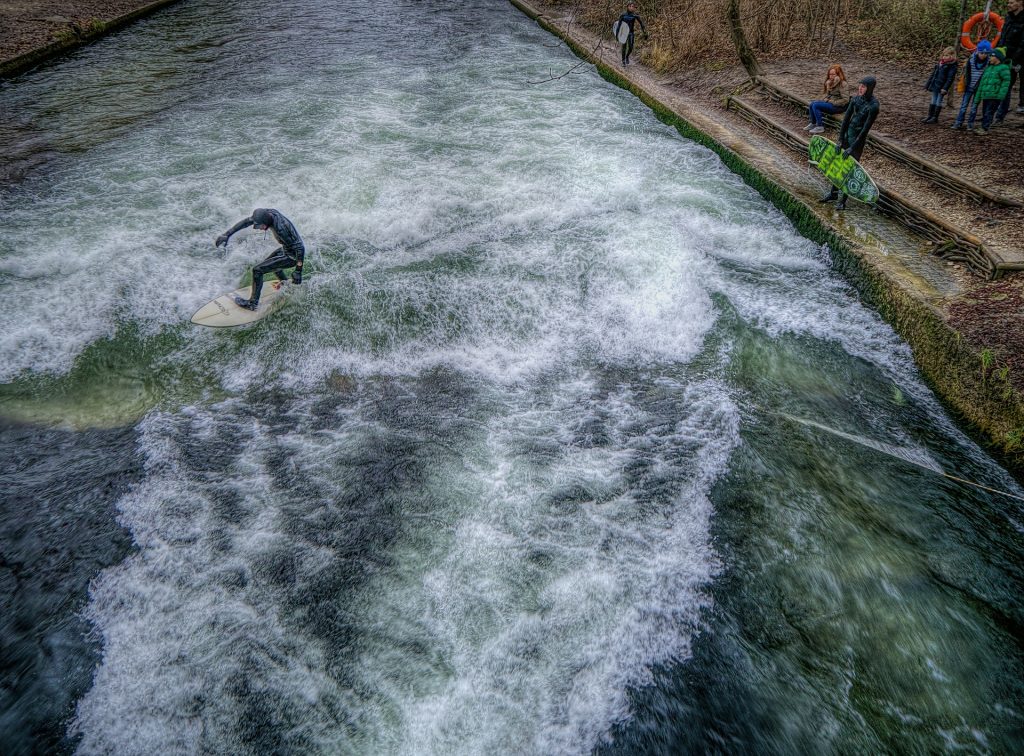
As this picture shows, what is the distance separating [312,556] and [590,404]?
3.15 metres

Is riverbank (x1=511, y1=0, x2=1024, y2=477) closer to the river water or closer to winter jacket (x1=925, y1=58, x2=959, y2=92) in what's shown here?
the river water

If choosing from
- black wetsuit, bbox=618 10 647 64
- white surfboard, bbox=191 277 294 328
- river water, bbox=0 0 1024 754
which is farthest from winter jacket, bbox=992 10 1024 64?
white surfboard, bbox=191 277 294 328

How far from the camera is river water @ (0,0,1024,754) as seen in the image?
4.07m

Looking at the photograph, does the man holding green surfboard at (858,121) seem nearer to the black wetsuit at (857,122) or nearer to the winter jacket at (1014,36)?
the black wetsuit at (857,122)

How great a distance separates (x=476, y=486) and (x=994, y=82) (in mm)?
9922

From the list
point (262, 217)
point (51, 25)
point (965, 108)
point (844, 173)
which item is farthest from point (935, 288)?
point (51, 25)

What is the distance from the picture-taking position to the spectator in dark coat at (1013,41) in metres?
9.26

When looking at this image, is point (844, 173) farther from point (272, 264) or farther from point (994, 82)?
point (272, 264)

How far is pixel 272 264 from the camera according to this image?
24.1 feet

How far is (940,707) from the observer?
405 cm

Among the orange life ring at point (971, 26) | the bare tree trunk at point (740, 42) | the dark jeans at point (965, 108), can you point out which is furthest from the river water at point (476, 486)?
the bare tree trunk at point (740, 42)

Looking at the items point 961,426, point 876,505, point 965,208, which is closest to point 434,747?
point 876,505

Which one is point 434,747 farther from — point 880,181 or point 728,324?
point 880,181

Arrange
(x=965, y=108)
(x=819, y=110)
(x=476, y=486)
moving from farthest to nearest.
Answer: (x=819, y=110), (x=965, y=108), (x=476, y=486)
